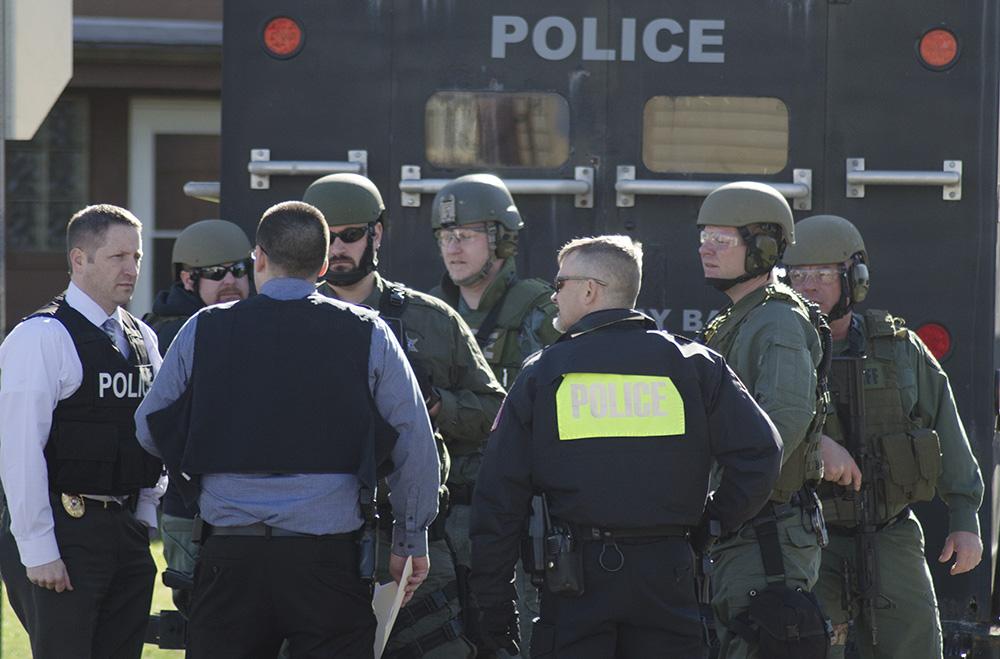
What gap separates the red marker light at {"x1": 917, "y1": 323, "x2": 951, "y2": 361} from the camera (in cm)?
592

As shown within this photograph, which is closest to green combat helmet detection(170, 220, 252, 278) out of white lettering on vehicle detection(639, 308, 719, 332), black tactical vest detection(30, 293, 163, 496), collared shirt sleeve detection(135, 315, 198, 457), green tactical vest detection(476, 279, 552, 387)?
green tactical vest detection(476, 279, 552, 387)

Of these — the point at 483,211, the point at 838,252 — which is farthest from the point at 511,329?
the point at 838,252

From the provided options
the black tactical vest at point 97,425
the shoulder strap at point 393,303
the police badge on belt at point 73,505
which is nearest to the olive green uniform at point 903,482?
the shoulder strap at point 393,303

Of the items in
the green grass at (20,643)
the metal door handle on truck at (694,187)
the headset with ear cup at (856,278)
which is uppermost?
the metal door handle on truck at (694,187)

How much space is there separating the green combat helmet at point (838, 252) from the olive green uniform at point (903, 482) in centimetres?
11

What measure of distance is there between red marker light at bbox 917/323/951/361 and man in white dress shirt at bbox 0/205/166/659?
288 cm

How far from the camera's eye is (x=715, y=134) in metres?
5.98

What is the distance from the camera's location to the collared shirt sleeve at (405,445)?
4270 mm

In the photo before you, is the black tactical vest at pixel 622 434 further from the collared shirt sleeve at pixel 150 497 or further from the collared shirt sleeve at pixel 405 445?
the collared shirt sleeve at pixel 150 497

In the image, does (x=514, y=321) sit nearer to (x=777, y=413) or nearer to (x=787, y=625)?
(x=777, y=413)

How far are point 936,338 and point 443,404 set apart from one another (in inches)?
79.5

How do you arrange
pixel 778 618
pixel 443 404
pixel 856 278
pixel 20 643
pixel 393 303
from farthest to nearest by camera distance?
pixel 20 643 → pixel 856 278 → pixel 393 303 → pixel 443 404 → pixel 778 618

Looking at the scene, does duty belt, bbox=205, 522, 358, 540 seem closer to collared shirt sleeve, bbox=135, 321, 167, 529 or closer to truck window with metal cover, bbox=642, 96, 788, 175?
collared shirt sleeve, bbox=135, 321, 167, 529

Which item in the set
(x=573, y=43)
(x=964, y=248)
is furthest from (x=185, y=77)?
(x=964, y=248)
